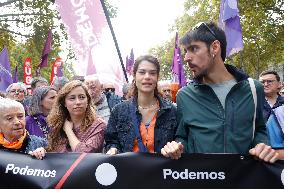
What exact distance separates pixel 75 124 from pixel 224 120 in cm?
166

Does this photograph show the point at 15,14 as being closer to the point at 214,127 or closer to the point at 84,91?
the point at 84,91

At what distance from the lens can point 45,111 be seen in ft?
17.8

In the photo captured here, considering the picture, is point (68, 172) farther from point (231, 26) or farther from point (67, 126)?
point (231, 26)

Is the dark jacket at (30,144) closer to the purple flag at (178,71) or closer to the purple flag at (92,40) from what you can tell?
the purple flag at (92,40)

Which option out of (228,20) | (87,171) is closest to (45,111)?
(87,171)

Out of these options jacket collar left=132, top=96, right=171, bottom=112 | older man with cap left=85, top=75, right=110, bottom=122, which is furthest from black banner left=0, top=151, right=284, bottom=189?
older man with cap left=85, top=75, right=110, bottom=122

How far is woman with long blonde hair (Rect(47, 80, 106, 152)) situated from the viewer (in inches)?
153

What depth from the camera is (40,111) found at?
210 inches

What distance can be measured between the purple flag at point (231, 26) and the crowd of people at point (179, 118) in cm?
401

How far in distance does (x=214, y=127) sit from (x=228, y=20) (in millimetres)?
5372

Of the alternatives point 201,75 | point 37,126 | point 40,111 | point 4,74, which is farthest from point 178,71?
point 201,75

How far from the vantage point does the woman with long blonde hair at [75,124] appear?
3895 mm

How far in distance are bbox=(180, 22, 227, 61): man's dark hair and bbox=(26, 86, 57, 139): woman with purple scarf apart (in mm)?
2572

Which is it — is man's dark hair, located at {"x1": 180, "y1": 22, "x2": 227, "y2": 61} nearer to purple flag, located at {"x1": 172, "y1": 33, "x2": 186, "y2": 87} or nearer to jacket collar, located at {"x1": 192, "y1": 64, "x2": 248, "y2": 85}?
jacket collar, located at {"x1": 192, "y1": 64, "x2": 248, "y2": 85}
